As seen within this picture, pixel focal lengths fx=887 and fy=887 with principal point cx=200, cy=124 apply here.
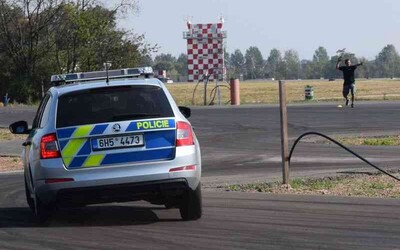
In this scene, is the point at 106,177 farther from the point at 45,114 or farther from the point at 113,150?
the point at 45,114

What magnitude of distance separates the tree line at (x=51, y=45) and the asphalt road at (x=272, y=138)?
1074 cm

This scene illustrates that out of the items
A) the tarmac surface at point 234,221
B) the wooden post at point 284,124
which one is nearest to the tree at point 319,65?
the tarmac surface at point 234,221

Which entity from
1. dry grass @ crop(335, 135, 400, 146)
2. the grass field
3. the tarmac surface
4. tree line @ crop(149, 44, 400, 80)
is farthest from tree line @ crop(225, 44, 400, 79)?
the tarmac surface

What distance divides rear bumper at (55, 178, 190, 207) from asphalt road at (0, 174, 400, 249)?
0.32m

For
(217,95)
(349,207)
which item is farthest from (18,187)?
(217,95)

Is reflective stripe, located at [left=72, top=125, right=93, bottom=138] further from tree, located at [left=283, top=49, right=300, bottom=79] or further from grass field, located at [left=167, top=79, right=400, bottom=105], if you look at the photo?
tree, located at [left=283, top=49, right=300, bottom=79]

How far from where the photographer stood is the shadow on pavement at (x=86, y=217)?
9328 mm

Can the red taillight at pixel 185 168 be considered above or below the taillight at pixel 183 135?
below

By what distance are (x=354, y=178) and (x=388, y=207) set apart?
8.79ft

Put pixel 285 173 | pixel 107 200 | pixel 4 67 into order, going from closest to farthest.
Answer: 1. pixel 107 200
2. pixel 285 173
3. pixel 4 67

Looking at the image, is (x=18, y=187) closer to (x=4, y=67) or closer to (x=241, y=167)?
(x=241, y=167)

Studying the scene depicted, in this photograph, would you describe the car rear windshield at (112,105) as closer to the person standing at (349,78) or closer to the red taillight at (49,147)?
the red taillight at (49,147)

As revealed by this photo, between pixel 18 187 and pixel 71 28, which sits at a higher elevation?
pixel 71 28

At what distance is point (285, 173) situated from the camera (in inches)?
463
